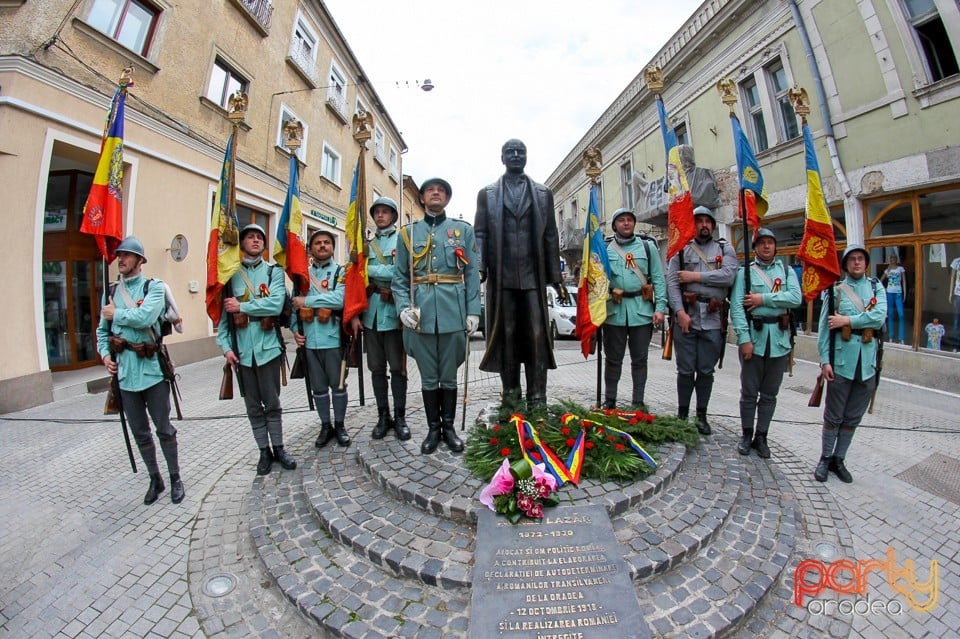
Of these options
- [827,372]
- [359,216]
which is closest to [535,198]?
[359,216]

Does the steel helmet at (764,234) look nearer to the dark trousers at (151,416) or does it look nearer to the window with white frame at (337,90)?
the dark trousers at (151,416)

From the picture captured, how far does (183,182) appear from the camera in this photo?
350 inches

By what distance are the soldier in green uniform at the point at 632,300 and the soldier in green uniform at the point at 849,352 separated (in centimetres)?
133

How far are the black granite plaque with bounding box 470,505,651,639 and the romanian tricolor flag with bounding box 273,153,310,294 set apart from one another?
110 inches

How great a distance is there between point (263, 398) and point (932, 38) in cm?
1123

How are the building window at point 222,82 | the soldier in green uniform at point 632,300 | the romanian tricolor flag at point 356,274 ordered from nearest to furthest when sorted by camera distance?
the romanian tricolor flag at point 356,274 < the soldier in green uniform at point 632,300 < the building window at point 222,82

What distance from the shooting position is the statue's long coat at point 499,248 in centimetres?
355

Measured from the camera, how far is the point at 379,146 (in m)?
21.7

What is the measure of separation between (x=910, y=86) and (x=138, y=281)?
1125cm

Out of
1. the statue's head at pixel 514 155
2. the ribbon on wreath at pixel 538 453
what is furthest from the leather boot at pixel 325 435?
the statue's head at pixel 514 155

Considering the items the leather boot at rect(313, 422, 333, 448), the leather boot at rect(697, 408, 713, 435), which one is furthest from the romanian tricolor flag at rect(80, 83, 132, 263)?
the leather boot at rect(697, 408, 713, 435)

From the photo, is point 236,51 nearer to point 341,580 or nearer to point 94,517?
point 94,517

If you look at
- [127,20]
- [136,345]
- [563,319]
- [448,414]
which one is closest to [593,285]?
[448,414]

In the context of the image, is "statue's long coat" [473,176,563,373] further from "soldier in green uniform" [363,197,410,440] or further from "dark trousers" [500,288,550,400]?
Result: "soldier in green uniform" [363,197,410,440]
